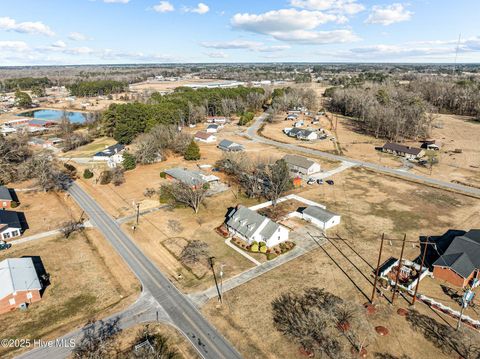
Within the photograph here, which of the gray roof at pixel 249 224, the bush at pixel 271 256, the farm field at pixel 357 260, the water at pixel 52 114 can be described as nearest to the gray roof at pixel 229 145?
the farm field at pixel 357 260

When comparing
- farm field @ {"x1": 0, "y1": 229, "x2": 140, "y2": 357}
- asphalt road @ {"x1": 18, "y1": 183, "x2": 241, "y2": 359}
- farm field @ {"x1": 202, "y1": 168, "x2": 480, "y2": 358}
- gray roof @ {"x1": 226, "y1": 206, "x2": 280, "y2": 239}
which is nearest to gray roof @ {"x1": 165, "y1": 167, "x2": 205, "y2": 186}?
gray roof @ {"x1": 226, "y1": 206, "x2": 280, "y2": 239}

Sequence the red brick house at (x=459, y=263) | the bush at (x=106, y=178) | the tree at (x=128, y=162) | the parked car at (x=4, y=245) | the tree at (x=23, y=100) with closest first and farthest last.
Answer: the red brick house at (x=459, y=263), the parked car at (x=4, y=245), the bush at (x=106, y=178), the tree at (x=128, y=162), the tree at (x=23, y=100)

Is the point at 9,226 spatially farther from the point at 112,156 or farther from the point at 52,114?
the point at 52,114

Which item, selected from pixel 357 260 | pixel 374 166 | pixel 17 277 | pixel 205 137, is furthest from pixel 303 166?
pixel 17 277

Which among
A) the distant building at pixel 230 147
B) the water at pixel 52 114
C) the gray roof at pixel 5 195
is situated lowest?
the gray roof at pixel 5 195

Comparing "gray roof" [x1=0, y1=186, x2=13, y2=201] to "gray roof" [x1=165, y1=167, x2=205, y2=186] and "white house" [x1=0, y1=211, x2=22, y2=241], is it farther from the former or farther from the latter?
"gray roof" [x1=165, y1=167, x2=205, y2=186]

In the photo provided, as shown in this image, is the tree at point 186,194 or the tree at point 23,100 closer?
the tree at point 186,194

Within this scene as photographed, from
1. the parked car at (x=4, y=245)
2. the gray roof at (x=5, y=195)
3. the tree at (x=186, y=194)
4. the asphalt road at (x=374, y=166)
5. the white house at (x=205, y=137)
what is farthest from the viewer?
the white house at (x=205, y=137)

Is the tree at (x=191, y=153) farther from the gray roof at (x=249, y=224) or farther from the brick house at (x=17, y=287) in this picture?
the brick house at (x=17, y=287)

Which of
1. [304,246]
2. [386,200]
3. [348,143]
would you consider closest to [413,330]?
[304,246]
